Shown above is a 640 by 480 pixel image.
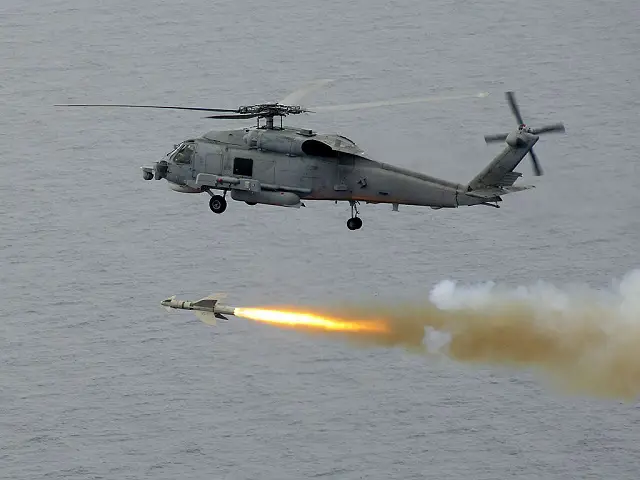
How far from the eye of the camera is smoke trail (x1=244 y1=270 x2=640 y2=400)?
119 m

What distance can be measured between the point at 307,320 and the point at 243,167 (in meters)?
17.1

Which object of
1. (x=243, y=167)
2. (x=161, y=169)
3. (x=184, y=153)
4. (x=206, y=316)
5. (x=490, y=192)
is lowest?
(x=206, y=316)

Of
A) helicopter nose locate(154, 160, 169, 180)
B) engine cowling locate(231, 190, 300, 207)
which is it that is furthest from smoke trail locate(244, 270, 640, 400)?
helicopter nose locate(154, 160, 169, 180)

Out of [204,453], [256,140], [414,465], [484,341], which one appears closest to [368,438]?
[414,465]

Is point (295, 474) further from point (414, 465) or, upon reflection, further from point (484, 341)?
point (484, 341)

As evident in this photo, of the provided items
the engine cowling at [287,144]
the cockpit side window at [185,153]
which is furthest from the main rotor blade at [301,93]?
the cockpit side window at [185,153]

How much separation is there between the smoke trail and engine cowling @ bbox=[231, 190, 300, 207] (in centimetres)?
1930

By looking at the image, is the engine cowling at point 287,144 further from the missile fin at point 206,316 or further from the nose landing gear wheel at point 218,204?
the missile fin at point 206,316

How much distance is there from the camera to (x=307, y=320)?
11694 centimetres

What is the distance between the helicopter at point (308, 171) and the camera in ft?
324

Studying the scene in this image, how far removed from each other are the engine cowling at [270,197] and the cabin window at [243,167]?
3.77 ft

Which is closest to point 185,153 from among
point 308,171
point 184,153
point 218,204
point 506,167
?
point 184,153

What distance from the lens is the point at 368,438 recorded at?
194375 mm

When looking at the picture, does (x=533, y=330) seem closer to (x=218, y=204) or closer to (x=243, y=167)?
(x=218, y=204)
